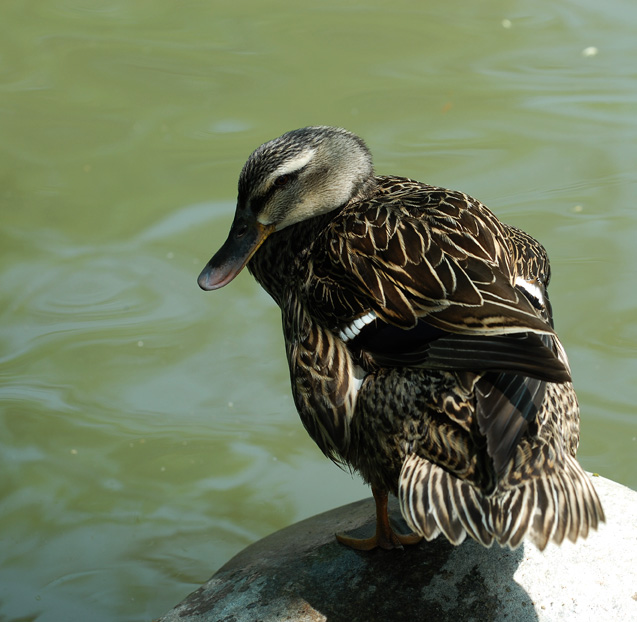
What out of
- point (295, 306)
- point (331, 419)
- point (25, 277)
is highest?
point (295, 306)

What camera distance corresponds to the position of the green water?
16.0 ft

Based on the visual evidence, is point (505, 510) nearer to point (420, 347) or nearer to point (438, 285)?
point (420, 347)

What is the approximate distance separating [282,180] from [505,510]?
1.58 meters

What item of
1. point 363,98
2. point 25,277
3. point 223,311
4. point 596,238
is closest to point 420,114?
point 363,98

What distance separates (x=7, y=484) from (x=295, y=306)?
243cm

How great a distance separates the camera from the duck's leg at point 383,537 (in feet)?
11.1

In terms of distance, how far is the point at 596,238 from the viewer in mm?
6078

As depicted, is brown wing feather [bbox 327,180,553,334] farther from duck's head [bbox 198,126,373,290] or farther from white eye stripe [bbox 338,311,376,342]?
duck's head [bbox 198,126,373,290]

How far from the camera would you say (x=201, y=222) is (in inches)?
245

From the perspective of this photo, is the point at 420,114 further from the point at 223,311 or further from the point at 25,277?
the point at 25,277

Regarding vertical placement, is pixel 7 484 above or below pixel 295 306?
below

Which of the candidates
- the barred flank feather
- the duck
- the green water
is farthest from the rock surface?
the green water

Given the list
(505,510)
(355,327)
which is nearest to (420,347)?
(355,327)

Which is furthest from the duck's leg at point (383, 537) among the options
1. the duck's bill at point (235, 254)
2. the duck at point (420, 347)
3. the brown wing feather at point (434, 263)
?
the duck's bill at point (235, 254)
